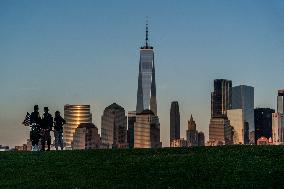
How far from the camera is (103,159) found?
33906 millimetres

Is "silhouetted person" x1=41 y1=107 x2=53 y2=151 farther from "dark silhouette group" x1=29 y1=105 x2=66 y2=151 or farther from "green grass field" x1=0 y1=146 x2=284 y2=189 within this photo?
"green grass field" x1=0 y1=146 x2=284 y2=189

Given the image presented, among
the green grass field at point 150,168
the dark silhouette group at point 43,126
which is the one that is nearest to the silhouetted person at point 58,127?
the dark silhouette group at point 43,126

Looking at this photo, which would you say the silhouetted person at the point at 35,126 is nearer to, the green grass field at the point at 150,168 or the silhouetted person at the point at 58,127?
the silhouetted person at the point at 58,127

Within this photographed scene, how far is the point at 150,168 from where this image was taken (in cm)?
3028

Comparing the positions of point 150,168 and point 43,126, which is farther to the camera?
point 43,126

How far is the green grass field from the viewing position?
26.8m

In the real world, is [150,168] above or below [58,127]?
below

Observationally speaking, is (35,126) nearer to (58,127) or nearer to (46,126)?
(46,126)

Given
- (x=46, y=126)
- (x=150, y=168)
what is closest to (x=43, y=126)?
(x=46, y=126)

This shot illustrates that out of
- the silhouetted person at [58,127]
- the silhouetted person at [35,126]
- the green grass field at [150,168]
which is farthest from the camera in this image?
the silhouetted person at [58,127]

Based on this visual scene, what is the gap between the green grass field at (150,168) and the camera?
88.0 ft

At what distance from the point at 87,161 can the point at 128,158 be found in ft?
7.54

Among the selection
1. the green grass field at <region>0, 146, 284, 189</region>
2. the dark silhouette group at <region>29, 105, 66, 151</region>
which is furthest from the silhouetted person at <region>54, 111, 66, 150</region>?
the green grass field at <region>0, 146, 284, 189</region>

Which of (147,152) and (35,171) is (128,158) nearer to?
(147,152)
